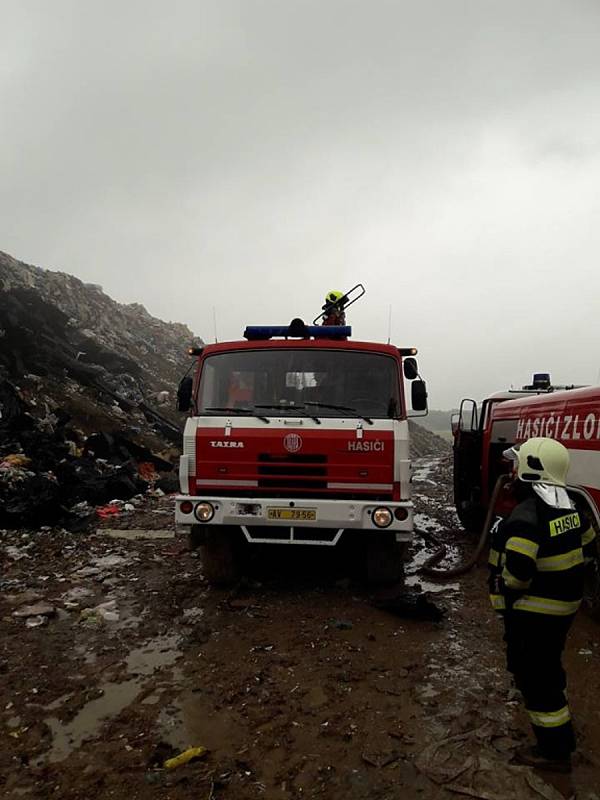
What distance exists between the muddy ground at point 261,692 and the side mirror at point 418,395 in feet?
6.24

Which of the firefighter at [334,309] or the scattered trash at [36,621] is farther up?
the firefighter at [334,309]

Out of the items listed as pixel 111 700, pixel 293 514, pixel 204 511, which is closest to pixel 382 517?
pixel 293 514

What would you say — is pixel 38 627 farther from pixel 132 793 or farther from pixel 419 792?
pixel 419 792

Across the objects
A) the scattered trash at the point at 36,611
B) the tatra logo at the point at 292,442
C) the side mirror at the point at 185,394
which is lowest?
the scattered trash at the point at 36,611

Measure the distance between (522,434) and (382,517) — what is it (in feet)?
8.54

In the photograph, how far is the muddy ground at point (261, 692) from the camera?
271cm

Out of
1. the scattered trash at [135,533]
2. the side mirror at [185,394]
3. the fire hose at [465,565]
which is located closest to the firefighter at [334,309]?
the side mirror at [185,394]

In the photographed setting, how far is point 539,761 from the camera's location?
2764 millimetres

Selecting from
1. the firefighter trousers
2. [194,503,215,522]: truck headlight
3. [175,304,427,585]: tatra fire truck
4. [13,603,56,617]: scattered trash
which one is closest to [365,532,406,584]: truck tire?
[175,304,427,585]: tatra fire truck

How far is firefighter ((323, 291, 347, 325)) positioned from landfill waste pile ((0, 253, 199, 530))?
14.4 feet

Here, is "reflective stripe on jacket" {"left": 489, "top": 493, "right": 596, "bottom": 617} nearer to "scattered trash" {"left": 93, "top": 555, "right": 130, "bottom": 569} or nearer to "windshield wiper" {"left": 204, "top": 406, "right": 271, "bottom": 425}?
"windshield wiper" {"left": 204, "top": 406, "right": 271, "bottom": 425}

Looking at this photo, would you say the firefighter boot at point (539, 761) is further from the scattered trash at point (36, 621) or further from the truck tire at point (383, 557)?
the scattered trash at point (36, 621)

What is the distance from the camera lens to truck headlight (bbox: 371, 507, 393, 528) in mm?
4883

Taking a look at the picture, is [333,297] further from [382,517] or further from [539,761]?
[539,761]
